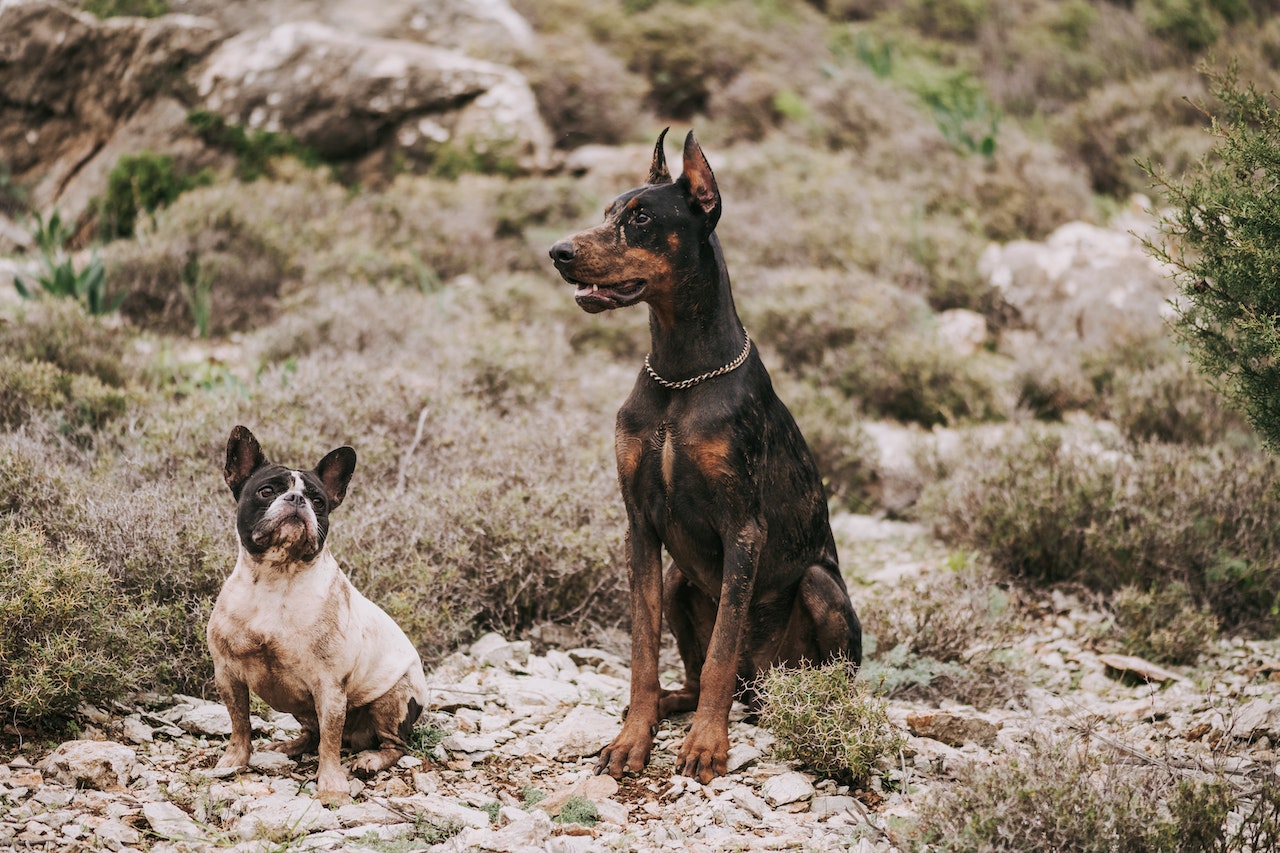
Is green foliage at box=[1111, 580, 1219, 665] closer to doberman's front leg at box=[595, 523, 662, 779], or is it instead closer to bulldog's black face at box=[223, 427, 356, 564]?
doberman's front leg at box=[595, 523, 662, 779]

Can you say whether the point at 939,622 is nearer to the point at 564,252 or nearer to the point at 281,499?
the point at 564,252

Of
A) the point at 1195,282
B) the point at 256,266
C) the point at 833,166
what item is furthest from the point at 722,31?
the point at 1195,282

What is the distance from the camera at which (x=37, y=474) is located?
15.4 ft

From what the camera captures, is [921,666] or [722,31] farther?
[722,31]

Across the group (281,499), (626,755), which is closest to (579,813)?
(626,755)

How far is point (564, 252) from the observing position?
3430 millimetres

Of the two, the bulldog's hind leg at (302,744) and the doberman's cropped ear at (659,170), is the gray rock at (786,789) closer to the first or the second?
the bulldog's hind leg at (302,744)

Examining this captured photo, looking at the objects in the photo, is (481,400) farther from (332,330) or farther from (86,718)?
(86,718)

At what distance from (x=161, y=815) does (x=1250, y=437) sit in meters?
6.53

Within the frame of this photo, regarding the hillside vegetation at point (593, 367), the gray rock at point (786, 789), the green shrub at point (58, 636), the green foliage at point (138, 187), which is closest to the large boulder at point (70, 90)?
the green foliage at point (138, 187)

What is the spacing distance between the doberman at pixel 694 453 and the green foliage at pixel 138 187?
26.1ft

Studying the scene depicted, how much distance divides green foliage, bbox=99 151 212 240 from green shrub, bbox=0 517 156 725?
7056 mm

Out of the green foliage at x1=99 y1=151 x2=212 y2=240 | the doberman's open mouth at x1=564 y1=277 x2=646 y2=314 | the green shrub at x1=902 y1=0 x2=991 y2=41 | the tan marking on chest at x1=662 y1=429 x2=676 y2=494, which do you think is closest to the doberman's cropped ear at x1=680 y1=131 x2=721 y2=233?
the doberman's open mouth at x1=564 y1=277 x2=646 y2=314

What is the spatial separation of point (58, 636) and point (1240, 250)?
13.9ft
